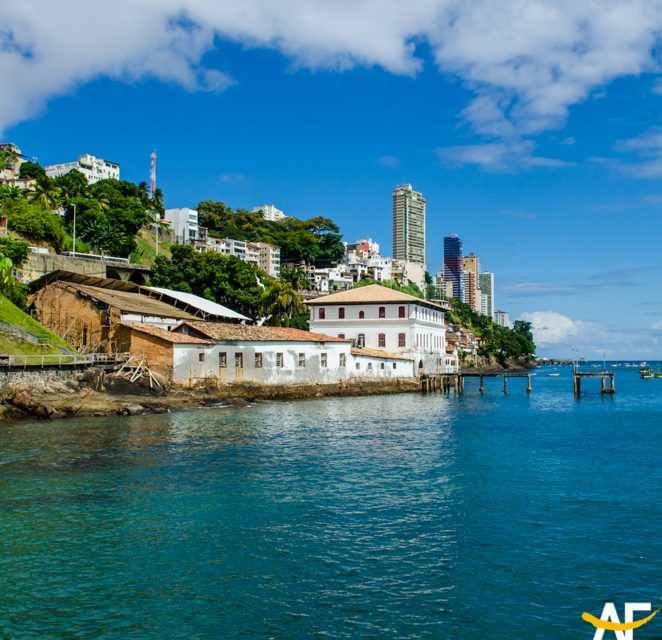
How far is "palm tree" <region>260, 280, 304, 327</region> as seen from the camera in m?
84.6

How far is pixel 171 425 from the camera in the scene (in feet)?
121

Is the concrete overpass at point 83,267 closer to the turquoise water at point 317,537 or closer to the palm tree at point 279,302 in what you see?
the palm tree at point 279,302

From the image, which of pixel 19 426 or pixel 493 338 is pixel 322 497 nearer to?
pixel 19 426

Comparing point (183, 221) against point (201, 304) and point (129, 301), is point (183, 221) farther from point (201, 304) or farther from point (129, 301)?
point (129, 301)

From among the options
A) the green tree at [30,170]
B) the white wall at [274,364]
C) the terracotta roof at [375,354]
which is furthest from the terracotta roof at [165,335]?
the green tree at [30,170]

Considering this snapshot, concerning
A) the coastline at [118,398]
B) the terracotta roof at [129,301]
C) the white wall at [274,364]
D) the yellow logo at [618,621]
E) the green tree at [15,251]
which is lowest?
the yellow logo at [618,621]

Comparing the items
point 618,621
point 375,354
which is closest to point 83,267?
point 375,354

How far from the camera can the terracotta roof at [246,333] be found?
180 feet

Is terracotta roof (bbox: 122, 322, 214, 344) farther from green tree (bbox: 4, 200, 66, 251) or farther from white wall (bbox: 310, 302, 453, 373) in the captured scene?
green tree (bbox: 4, 200, 66, 251)

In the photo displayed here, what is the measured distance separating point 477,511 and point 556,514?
2322 mm

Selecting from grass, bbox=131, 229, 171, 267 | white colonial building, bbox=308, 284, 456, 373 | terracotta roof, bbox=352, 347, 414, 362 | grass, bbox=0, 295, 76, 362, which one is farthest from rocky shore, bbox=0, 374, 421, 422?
grass, bbox=131, 229, 171, 267

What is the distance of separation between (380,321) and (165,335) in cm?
3283

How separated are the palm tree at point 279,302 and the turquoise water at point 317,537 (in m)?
52.5

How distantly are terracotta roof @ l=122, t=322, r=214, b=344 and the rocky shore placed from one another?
3.73m
